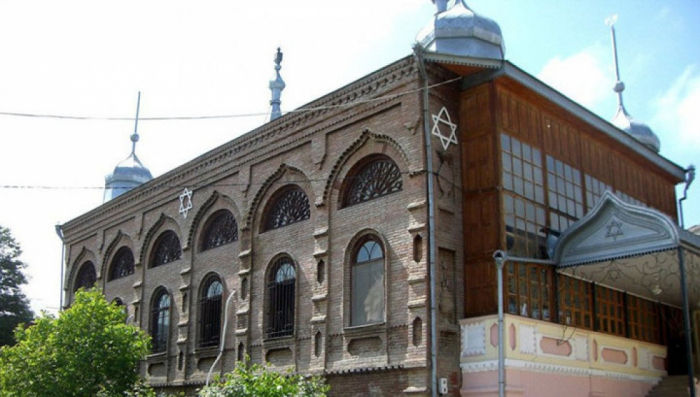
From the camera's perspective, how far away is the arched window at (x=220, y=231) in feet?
73.4

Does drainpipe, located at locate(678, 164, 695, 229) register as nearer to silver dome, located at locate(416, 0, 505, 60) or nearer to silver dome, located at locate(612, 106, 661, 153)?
silver dome, located at locate(612, 106, 661, 153)

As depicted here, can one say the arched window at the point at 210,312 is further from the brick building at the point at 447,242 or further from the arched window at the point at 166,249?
the arched window at the point at 166,249

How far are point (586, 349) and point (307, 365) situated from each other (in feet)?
20.0

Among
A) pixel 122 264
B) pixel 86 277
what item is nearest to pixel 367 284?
pixel 122 264

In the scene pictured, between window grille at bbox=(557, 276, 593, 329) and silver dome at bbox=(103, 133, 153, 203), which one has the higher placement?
silver dome at bbox=(103, 133, 153, 203)

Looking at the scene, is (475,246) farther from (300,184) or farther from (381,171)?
(300,184)

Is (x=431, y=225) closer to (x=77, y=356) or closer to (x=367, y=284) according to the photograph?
(x=367, y=284)

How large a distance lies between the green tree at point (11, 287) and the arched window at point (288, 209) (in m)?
18.8

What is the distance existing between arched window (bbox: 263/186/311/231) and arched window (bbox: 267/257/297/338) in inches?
40.6

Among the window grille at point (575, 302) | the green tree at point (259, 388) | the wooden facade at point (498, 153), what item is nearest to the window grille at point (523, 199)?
the wooden facade at point (498, 153)

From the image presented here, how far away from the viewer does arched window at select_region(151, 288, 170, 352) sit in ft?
79.1

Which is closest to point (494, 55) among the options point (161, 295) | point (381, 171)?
point (381, 171)

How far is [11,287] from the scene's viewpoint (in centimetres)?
3578

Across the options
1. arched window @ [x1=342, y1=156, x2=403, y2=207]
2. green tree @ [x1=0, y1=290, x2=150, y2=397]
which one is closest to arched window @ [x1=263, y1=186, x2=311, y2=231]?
arched window @ [x1=342, y1=156, x2=403, y2=207]
